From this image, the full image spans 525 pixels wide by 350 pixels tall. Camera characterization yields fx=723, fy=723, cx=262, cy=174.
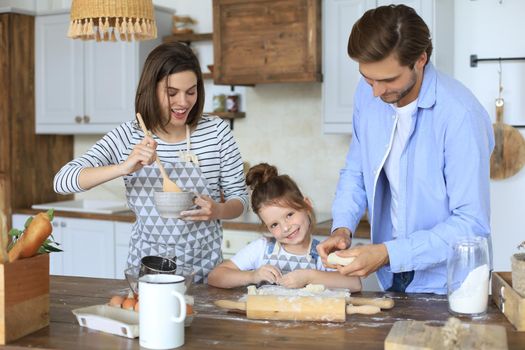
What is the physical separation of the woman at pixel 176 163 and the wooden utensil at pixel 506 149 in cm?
181

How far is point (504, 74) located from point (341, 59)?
87 centimetres

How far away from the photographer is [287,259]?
2443 millimetres

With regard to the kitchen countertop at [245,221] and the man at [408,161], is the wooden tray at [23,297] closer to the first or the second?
the man at [408,161]

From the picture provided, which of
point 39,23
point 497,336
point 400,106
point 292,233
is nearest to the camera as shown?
point 497,336

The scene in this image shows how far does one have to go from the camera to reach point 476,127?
2043mm

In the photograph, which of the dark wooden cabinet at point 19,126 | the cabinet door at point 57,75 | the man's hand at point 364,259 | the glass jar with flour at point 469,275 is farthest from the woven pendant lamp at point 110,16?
the dark wooden cabinet at point 19,126

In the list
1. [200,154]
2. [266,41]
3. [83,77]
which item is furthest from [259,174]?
[83,77]

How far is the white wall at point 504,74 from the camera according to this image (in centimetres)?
384

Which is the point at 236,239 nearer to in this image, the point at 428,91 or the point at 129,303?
the point at 428,91

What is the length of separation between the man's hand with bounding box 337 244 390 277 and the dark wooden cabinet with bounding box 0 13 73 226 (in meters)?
3.40

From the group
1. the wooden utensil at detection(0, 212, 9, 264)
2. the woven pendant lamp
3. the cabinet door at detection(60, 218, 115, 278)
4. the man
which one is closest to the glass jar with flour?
the man

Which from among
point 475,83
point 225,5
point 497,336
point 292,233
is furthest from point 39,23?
point 497,336

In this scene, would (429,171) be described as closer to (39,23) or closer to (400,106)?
(400,106)

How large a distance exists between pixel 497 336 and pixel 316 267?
0.94 metres
